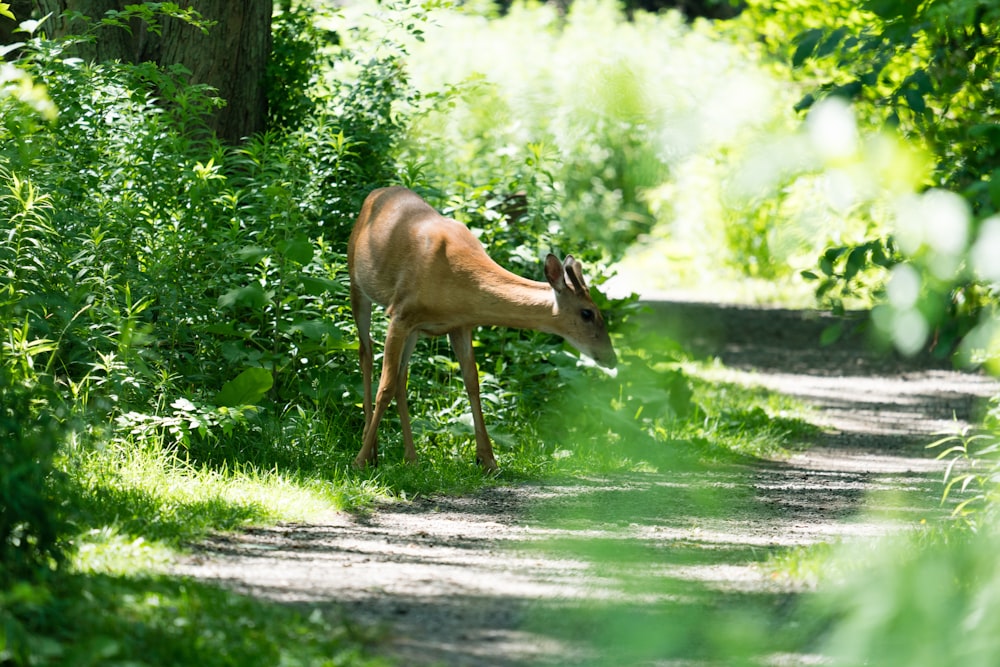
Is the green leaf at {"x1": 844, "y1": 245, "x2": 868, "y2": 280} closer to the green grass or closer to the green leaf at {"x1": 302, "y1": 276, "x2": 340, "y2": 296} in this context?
the green grass

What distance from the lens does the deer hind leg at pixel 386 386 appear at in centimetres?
656

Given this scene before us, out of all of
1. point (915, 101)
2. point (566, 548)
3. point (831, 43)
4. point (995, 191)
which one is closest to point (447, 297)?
point (831, 43)

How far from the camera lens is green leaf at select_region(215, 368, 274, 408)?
6.44 m

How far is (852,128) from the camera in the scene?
1.34 metres

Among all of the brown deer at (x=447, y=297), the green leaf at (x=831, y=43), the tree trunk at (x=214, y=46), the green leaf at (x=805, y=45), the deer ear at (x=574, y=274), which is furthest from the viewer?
the tree trunk at (x=214, y=46)

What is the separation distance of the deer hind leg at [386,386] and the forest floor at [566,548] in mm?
658

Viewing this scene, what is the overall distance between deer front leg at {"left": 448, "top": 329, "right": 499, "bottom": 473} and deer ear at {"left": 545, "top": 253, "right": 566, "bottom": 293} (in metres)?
0.71

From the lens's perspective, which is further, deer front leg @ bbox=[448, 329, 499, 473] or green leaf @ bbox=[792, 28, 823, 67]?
deer front leg @ bbox=[448, 329, 499, 473]

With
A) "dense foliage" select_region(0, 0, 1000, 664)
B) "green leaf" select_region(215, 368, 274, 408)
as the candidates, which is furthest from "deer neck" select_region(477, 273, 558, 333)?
"green leaf" select_region(215, 368, 274, 408)

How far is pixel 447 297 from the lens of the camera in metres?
6.52

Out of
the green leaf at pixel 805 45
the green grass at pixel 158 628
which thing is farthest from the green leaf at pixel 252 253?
the green leaf at pixel 805 45

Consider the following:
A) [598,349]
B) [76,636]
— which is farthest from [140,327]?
[76,636]

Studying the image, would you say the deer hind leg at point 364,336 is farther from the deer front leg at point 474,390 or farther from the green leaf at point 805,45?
the green leaf at point 805,45

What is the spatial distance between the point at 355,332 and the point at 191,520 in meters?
2.56
